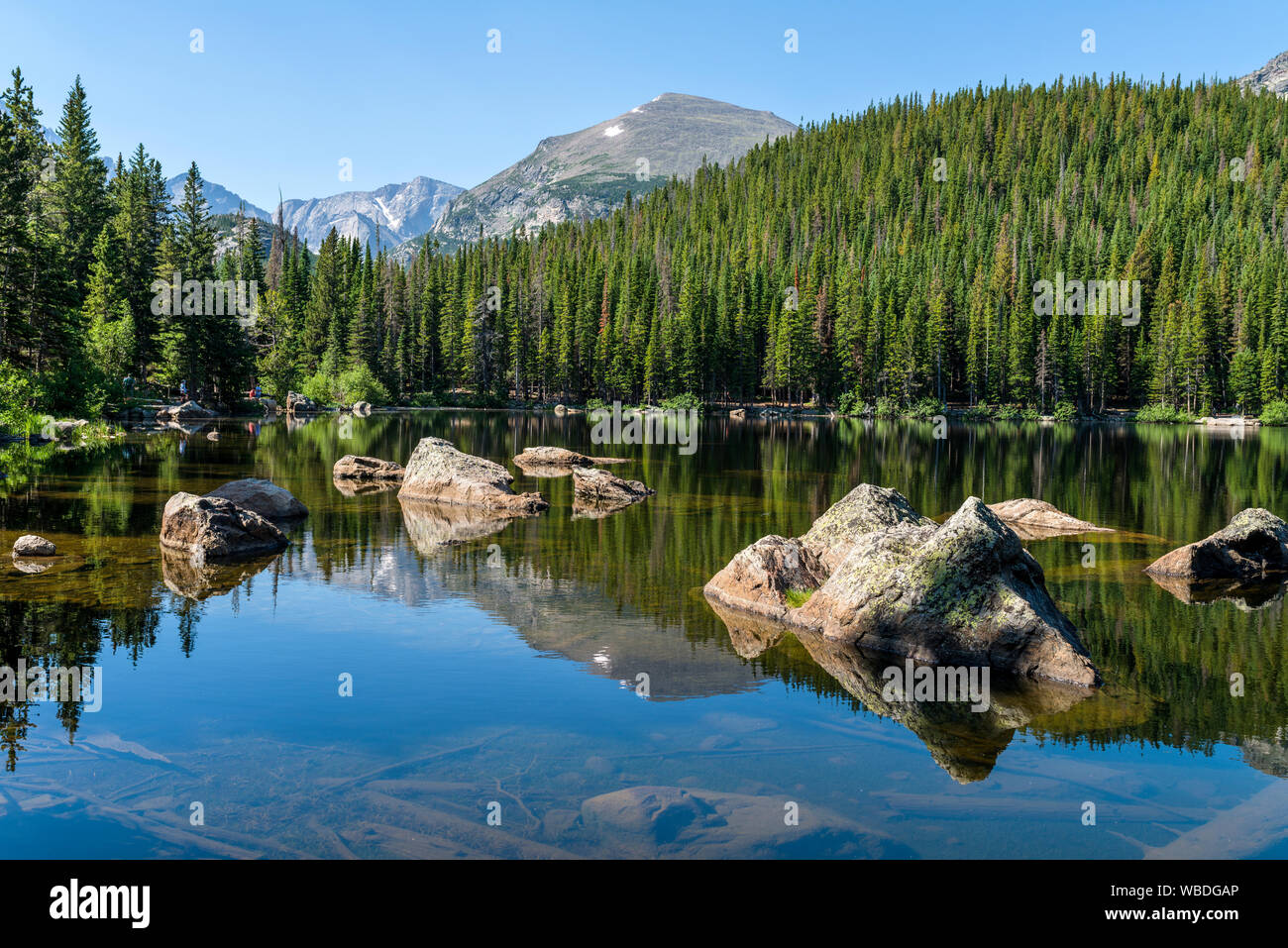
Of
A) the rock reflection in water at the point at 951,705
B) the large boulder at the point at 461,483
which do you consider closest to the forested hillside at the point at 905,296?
the large boulder at the point at 461,483

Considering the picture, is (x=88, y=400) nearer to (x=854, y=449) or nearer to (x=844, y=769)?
(x=854, y=449)

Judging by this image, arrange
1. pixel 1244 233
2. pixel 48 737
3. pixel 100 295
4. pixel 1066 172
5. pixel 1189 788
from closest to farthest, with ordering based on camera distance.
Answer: pixel 1189 788 → pixel 48 737 → pixel 100 295 → pixel 1244 233 → pixel 1066 172

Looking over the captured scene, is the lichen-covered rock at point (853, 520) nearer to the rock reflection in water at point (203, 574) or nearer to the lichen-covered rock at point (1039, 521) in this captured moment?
the lichen-covered rock at point (1039, 521)

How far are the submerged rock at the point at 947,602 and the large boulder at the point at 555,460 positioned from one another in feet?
81.2

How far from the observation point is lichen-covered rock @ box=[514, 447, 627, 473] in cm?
4023

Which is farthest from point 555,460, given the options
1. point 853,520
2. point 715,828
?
point 715,828

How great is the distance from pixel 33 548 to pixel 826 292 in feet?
383

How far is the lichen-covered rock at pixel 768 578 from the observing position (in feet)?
52.2

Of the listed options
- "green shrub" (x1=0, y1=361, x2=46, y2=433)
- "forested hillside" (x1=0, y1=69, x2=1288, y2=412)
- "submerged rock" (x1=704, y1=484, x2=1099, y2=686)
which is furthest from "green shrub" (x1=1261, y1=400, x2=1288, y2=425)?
"green shrub" (x1=0, y1=361, x2=46, y2=433)

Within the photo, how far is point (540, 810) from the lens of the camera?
8352 mm

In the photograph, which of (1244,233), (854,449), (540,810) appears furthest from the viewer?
(1244,233)

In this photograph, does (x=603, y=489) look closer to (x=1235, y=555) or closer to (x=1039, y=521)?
(x=1039, y=521)

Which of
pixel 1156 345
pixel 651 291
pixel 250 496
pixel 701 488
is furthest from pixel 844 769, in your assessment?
pixel 651 291

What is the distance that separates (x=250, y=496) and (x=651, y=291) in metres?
117
